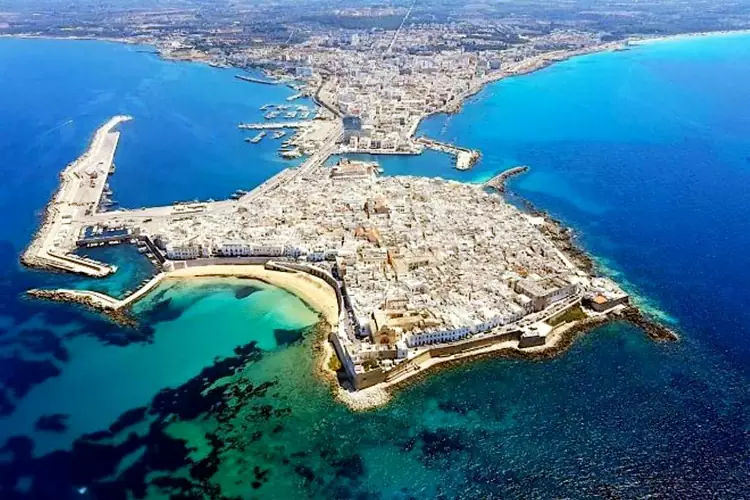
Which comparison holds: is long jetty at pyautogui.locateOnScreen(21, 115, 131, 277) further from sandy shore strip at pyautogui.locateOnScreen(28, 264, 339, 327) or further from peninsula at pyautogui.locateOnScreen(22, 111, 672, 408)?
sandy shore strip at pyautogui.locateOnScreen(28, 264, 339, 327)

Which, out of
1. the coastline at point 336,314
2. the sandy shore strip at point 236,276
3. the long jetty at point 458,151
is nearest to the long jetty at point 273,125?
the long jetty at point 458,151

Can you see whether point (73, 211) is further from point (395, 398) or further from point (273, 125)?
point (395, 398)

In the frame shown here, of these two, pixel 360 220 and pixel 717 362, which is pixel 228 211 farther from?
pixel 717 362

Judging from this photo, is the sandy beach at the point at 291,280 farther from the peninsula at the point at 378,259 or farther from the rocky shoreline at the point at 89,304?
the rocky shoreline at the point at 89,304

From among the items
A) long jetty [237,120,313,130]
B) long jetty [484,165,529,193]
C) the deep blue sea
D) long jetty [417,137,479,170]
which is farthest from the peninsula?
long jetty [237,120,313,130]

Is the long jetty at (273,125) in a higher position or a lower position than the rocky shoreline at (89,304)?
higher

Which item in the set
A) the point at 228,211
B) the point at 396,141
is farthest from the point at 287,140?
the point at 228,211

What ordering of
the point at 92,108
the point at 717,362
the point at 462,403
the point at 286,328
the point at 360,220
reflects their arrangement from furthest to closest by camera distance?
the point at 92,108, the point at 360,220, the point at 286,328, the point at 717,362, the point at 462,403
